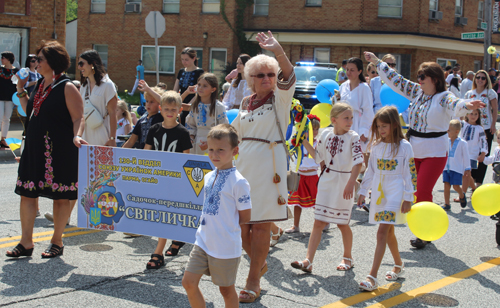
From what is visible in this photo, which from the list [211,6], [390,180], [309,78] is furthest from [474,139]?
[211,6]

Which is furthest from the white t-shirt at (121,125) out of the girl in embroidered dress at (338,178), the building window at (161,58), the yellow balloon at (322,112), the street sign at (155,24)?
the building window at (161,58)

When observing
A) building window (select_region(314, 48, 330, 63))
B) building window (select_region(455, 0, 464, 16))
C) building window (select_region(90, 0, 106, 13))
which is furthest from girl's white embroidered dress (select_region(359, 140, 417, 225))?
building window (select_region(90, 0, 106, 13))

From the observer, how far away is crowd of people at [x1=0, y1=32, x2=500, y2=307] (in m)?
3.66

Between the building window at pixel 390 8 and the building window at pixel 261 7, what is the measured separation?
620 cm

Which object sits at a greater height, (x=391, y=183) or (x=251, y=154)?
(x=251, y=154)

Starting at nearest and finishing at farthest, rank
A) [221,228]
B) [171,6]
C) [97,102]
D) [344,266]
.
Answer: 1. [221,228]
2. [344,266]
3. [97,102]
4. [171,6]

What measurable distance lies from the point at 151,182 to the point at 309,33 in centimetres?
2533

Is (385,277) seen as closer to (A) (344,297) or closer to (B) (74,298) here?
(A) (344,297)

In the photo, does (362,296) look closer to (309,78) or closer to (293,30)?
(309,78)

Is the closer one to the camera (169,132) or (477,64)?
(169,132)

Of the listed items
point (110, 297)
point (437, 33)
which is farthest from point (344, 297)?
point (437, 33)

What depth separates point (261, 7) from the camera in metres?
30.4

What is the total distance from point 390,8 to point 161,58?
43.0 feet

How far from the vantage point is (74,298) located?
429cm
